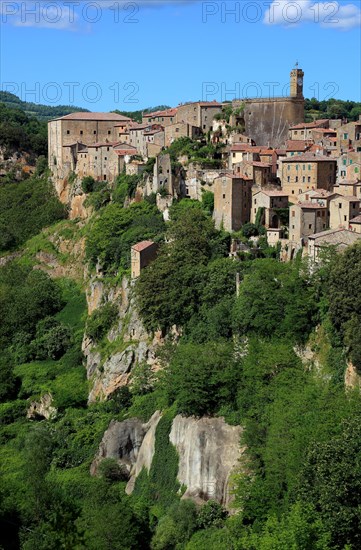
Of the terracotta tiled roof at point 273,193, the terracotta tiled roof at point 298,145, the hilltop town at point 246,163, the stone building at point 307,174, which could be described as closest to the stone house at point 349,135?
the hilltop town at point 246,163

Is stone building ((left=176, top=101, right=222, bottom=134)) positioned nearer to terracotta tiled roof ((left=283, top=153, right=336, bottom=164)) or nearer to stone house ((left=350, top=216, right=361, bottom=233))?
terracotta tiled roof ((left=283, top=153, right=336, bottom=164))

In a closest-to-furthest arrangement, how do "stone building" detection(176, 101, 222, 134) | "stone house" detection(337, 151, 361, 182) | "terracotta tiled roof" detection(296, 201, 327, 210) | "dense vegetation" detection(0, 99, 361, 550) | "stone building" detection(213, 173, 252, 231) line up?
1. "dense vegetation" detection(0, 99, 361, 550)
2. "terracotta tiled roof" detection(296, 201, 327, 210)
3. "stone house" detection(337, 151, 361, 182)
4. "stone building" detection(213, 173, 252, 231)
5. "stone building" detection(176, 101, 222, 134)

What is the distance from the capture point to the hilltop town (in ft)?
185

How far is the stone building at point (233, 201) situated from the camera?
200ft

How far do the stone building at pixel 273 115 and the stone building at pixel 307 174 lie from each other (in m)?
13.2

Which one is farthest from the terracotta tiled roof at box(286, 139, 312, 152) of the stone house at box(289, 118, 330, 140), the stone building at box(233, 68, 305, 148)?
the stone building at box(233, 68, 305, 148)

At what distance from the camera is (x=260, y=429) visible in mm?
45125

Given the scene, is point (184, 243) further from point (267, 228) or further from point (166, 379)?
point (166, 379)

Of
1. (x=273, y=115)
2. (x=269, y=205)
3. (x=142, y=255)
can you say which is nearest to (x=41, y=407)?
(x=142, y=255)

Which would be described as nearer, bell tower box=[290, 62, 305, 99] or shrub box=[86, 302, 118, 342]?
shrub box=[86, 302, 118, 342]

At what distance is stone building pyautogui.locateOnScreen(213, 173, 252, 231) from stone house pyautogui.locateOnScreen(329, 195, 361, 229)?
6971mm

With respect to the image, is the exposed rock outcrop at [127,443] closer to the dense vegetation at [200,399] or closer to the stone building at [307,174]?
the dense vegetation at [200,399]

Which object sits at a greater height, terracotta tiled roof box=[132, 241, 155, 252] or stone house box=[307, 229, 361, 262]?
stone house box=[307, 229, 361, 262]

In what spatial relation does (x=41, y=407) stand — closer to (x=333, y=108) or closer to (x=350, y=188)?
(x=350, y=188)
